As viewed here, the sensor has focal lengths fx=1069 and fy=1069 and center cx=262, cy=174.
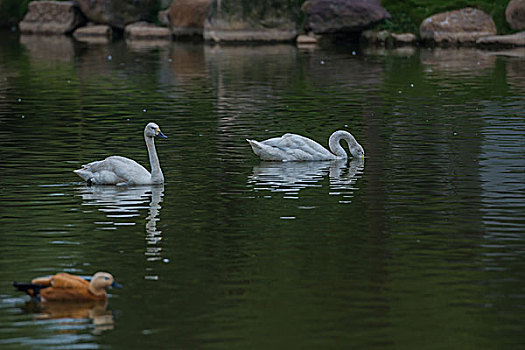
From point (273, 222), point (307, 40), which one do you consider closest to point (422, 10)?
point (307, 40)

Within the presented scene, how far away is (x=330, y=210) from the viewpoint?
1384cm

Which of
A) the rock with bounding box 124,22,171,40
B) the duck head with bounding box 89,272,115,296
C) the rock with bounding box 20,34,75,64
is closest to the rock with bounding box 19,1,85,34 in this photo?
the rock with bounding box 20,34,75,64

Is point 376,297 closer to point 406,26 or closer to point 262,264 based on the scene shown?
point 262,264

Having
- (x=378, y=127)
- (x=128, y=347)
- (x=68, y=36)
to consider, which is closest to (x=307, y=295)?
(x=128, y=347)

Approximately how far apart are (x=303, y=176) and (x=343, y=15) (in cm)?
2826

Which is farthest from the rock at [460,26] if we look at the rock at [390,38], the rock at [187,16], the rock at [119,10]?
the rock at [119,10]

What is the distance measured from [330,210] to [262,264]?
2.95 meters

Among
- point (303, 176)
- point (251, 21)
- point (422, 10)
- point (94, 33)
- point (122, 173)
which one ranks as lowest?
point (303, 176)

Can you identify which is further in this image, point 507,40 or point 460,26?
point 460,26

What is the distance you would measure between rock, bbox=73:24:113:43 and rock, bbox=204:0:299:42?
7.24m

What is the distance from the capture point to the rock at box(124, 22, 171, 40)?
5034 centimetres

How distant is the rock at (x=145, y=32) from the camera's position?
5034 centimetres

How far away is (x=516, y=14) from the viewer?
41.1m

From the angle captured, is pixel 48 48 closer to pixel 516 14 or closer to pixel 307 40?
pixel 307 40
